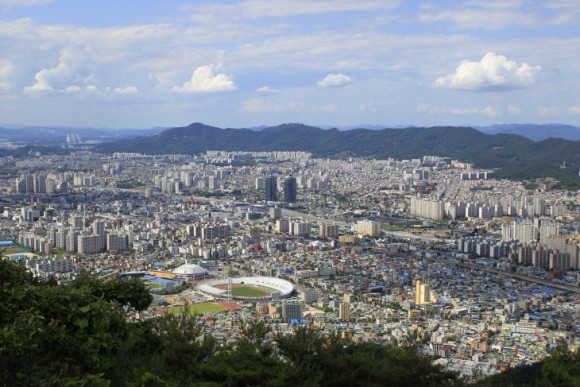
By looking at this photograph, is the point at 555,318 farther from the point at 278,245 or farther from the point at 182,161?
the point at 182,161

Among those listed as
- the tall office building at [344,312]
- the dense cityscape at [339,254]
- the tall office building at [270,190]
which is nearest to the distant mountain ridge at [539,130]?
the dense cityscape at [339,254]

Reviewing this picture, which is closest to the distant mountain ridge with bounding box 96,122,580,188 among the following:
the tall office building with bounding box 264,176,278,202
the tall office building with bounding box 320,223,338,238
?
the tall office building with bounding box 264,176,278,202

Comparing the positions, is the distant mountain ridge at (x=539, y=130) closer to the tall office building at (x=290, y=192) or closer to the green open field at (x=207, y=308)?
the tall office building at (x=290, y=192)

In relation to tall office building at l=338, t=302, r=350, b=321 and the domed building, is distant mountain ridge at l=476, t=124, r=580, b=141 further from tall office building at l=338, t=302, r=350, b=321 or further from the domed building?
tall office building at l=338, t=302, r=350, b=321

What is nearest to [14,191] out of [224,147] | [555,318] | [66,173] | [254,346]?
[66,173]

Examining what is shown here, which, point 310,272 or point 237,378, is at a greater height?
point 237,378

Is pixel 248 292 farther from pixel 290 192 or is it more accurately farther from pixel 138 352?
pixel 290 192
